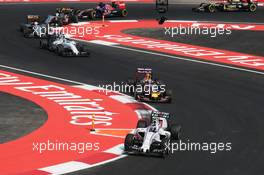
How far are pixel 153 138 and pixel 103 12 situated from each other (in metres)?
38.4

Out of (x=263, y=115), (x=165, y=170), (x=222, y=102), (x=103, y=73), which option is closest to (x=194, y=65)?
(x=103, y=73)

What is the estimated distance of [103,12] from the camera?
59.4 m

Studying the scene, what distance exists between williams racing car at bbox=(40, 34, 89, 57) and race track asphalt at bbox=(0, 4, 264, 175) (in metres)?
0.61

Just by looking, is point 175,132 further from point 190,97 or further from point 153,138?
point 190,97

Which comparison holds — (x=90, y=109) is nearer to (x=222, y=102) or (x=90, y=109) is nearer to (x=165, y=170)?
(x=222, y=102)

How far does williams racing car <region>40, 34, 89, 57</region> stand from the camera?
41250 millimetres

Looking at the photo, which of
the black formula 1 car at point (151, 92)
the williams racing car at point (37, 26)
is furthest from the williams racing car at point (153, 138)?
the williams racing car at point (37, 26)

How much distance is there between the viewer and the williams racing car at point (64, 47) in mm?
41250

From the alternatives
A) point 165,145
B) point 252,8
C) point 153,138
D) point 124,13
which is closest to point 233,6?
point 252,8

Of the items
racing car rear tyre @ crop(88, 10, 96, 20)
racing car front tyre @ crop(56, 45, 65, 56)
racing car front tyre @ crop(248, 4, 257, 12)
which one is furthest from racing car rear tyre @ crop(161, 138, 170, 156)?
racing car front tyre @ crop(248, 4, 257, 12)

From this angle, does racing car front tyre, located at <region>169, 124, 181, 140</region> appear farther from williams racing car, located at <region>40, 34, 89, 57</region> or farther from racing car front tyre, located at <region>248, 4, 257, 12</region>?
racing car front tyre, located at <region>248, 4, 257, 12</region>

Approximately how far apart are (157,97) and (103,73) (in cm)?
718

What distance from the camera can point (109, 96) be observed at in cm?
3098

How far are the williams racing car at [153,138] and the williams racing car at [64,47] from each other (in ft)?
60.6
